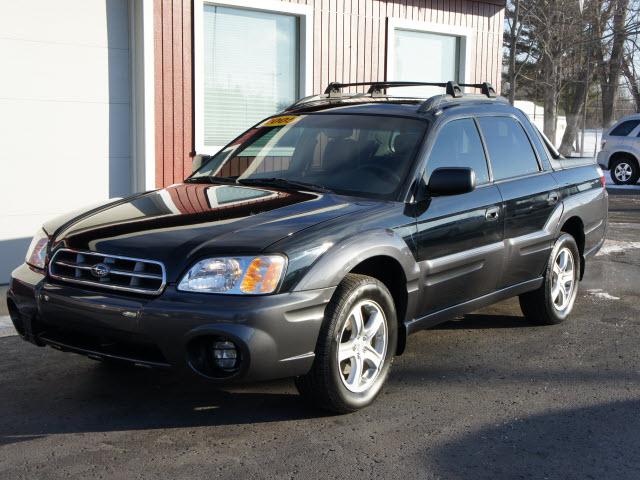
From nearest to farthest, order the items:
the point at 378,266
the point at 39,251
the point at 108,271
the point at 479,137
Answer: the point at 108,271, the point at 39,251, the point at 378,266, the point at 479,137

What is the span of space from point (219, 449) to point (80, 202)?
189 inches

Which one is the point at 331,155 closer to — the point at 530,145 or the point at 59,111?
the point at 530,145

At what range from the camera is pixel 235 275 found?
407 centimetres

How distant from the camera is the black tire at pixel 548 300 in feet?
20.8

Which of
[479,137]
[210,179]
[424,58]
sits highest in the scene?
[424,58]

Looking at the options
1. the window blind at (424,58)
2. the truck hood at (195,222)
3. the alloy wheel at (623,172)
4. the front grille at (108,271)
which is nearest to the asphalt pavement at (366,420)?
the front grille at (108,271)

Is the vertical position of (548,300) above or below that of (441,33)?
below

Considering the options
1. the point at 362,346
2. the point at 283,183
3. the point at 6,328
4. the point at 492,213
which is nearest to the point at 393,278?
the point at 362,346

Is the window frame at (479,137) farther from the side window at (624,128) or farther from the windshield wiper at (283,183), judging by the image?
the side window at (624,128)

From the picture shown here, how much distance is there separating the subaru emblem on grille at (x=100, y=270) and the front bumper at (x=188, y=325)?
9cm

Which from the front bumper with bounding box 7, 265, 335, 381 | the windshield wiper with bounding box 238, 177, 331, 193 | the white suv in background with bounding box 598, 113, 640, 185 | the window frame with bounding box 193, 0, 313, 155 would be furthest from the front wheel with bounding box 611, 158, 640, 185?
the front bumper with bounding box 7, 265, 335, 381

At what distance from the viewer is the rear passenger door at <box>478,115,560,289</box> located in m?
5.80

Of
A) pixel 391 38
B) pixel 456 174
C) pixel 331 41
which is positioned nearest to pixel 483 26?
pixel 391 38

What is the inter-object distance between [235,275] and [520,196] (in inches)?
102
